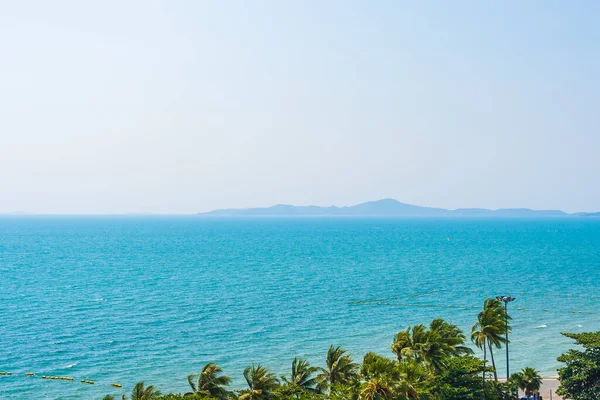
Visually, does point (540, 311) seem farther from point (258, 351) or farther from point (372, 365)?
point (372, 365)

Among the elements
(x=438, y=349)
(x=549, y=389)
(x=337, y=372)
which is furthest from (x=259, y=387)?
(x=549, y=389)

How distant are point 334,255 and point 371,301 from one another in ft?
286

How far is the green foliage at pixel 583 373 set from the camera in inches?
1738

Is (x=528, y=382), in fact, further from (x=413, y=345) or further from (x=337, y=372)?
(x=337, y=372)

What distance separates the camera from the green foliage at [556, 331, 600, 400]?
44.2 metres

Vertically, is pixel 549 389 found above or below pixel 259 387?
below

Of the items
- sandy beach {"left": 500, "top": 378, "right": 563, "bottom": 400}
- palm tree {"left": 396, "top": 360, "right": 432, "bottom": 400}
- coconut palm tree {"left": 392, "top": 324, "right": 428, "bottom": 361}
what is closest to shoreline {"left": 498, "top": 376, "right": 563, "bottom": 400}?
sandy beach {"left": 500, "top": 378, "right": 563, "bottom": 400}

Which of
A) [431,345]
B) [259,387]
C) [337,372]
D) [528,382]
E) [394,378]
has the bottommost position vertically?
[528,382]

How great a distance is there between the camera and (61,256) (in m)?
178

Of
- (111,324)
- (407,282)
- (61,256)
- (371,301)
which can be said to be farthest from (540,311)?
(61,256)

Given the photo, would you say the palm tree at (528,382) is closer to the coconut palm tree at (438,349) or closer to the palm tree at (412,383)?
the coconut palm tree at (438,349)

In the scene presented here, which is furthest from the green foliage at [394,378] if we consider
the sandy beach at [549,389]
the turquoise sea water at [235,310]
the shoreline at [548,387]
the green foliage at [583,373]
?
the turquoise sea water at [235,310]

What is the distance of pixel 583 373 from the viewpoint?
44812 mm

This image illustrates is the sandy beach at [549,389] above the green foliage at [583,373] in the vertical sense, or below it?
below
